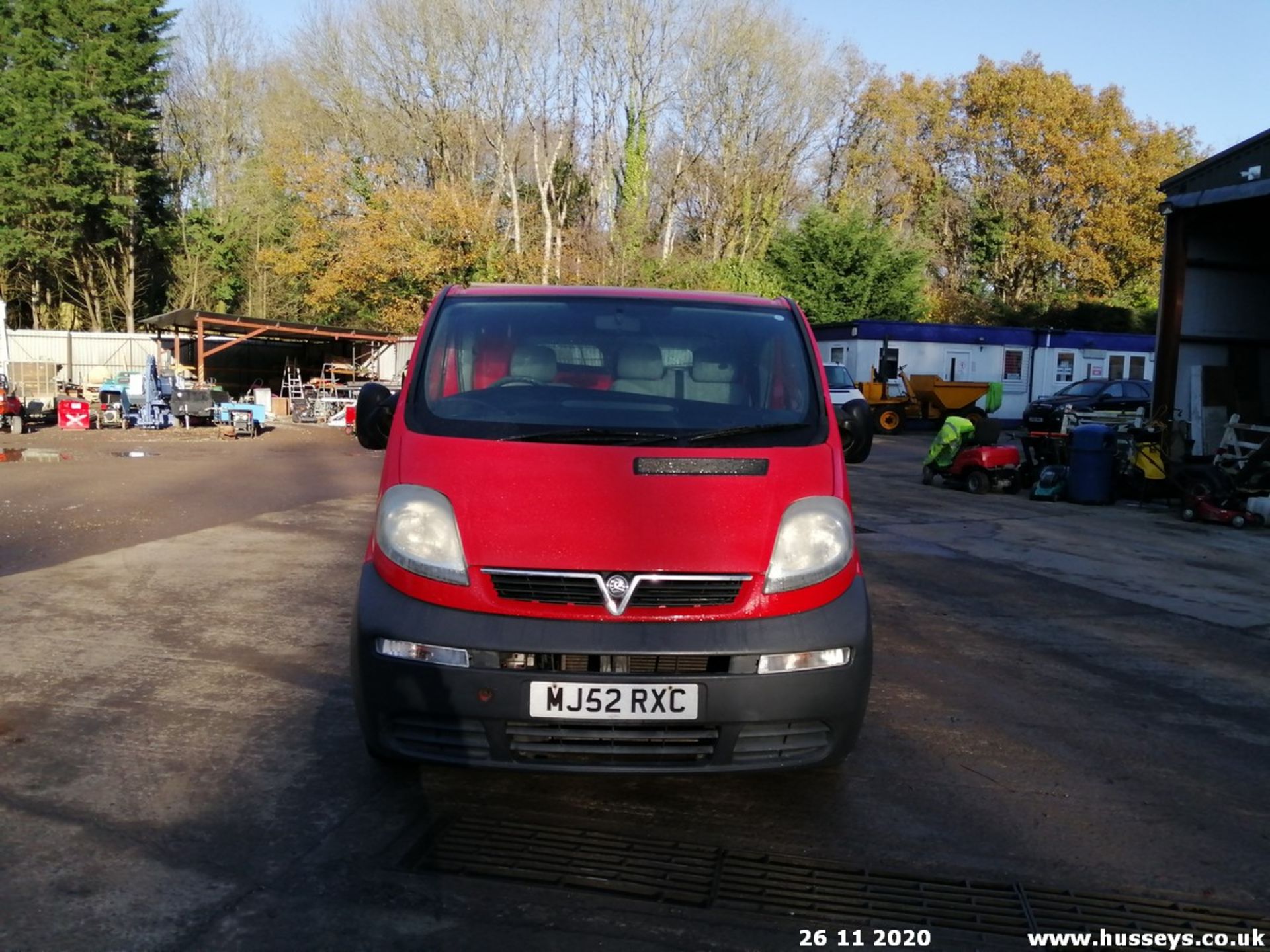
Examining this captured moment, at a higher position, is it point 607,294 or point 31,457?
point 607,294

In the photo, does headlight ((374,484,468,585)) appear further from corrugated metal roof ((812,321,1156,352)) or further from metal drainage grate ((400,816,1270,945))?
corrugated metal roof ((812,321,1156,352))

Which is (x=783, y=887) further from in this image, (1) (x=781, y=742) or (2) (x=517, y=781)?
(2) (x=517, y=781)

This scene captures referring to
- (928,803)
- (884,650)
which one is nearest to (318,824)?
(928,803)

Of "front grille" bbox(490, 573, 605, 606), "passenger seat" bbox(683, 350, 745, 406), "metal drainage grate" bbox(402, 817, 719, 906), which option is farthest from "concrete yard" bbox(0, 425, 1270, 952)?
"passenger seat" bbox(683, 350, 745, 406)

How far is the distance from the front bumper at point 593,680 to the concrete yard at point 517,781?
0.38m

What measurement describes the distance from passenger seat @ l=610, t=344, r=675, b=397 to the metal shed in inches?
542

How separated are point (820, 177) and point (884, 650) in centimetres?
4128

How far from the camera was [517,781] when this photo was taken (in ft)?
13.5

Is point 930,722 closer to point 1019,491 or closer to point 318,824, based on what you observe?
point 318,824

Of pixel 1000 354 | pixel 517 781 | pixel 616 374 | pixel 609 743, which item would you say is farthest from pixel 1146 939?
pixel 1000 354

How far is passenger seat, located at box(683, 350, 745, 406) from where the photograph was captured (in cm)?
425

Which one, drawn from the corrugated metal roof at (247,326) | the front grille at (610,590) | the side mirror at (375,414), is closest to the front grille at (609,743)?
the front grille at (610,590)

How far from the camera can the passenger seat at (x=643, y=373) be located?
4.28 metres

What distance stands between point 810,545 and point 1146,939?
154cm
